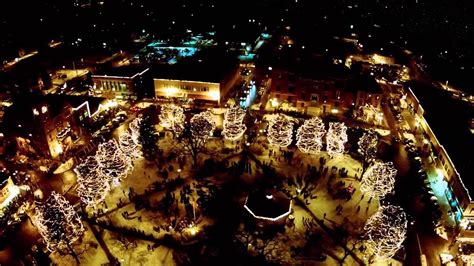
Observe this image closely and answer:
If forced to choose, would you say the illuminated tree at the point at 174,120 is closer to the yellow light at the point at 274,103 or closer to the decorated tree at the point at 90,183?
the decorated tree at the point at 90,183

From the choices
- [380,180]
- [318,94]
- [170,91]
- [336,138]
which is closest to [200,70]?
[170,91]

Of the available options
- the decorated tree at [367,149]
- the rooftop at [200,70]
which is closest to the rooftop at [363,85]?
the decorated tree at [367,149]

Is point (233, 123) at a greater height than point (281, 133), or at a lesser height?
lesser

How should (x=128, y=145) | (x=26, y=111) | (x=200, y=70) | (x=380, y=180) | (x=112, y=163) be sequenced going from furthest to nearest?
(x=200, y=70) < (x=26, y=111) < (x=128, y=145) < (x=112, y=163) < (x=380, y=180)

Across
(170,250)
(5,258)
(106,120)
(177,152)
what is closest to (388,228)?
(170,250)

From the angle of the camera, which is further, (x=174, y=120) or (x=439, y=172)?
(x=174, y=120)

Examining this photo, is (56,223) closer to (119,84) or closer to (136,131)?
(136,131)
